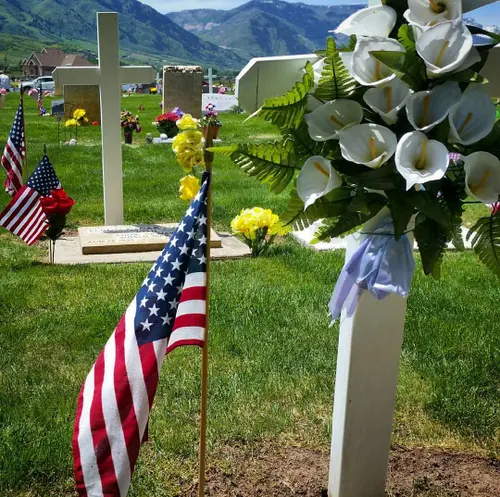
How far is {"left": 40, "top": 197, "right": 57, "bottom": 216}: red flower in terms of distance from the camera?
6.22 m

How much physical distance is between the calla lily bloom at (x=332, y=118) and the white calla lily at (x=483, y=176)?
1.01 ft

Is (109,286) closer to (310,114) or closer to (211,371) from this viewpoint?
(211,371)

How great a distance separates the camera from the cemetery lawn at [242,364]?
302 cm

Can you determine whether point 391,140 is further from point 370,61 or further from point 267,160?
point 267,160


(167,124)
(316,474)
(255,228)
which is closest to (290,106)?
(316,474)

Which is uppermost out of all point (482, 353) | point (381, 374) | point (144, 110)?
point (381, 374)

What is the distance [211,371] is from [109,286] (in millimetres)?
1955

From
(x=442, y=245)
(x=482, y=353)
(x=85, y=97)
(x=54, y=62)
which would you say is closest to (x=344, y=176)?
(x=442, y=245)

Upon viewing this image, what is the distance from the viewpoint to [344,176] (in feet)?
5.95

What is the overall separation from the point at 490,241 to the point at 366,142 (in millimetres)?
471

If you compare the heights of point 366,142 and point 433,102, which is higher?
point 433,102

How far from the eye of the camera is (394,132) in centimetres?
178

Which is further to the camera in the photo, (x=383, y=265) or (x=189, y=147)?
(x=189, y=147)

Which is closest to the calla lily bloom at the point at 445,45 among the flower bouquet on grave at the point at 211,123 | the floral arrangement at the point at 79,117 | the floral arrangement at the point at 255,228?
the flower bouquet on grave at the point at 211,123
